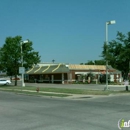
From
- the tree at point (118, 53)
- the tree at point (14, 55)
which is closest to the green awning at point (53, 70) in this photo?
the tree at point (14, 55)

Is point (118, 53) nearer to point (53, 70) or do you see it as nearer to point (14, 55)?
point (14, 55)

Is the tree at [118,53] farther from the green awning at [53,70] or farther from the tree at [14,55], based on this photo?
the green awning at [53,70]

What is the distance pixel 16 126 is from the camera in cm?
924

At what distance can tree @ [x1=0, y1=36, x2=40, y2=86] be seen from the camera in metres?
42.2

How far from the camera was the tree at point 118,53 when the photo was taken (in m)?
28.0

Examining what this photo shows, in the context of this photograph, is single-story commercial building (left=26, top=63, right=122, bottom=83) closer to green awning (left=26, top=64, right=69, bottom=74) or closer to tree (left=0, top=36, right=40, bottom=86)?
green awning (left=26, top=64, right=69, bottom=74)

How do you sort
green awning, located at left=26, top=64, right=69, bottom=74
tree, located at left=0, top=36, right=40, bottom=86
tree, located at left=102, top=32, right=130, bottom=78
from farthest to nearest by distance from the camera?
1. green awning, located at left=26, top=64, right=69, bottom=74
2. tree, located at left=0, top=36, right=40, bottom=86
3. tree, located at left=102, top=32, right=130, bottom=78

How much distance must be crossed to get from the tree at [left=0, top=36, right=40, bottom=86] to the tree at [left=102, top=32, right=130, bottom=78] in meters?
16.9

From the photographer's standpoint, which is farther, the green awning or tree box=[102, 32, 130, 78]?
the green awning

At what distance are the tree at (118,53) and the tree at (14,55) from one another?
16.9m

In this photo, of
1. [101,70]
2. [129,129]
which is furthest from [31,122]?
[101,70]

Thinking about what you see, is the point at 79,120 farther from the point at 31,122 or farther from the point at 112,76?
the point at 112,76

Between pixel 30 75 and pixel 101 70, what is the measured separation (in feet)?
65.2

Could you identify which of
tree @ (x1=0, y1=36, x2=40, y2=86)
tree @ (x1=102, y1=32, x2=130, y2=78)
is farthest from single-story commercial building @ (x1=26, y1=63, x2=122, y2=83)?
tree @ (x1=102, y1=32, x2=130, y2=78)
